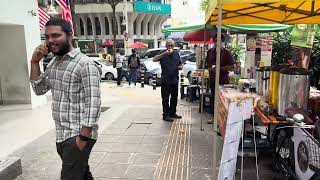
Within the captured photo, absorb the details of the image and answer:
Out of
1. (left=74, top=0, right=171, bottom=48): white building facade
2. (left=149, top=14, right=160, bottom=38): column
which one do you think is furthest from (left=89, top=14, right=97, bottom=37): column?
(left=149, top=14, right=160, bottom=38): column

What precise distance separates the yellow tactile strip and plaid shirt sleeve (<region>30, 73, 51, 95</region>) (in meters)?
2.04

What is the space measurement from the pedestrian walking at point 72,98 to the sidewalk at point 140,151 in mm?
1816

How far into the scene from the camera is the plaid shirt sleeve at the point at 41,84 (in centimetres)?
297

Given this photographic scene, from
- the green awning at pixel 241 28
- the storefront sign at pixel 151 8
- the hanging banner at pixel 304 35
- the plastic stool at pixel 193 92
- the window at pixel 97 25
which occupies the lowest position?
the plastic stool at pixel 193 92

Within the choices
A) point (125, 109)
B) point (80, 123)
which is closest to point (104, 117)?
point (125, 109)

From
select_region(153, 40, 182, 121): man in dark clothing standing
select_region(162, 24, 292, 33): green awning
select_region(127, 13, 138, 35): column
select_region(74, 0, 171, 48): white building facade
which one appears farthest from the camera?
select_region(127, 13, 138, 35): column

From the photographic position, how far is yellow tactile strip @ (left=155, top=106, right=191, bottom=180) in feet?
14.7

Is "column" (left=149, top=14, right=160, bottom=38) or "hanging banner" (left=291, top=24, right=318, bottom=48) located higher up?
"column" (left=149, top=14, right=160, bottom=38)

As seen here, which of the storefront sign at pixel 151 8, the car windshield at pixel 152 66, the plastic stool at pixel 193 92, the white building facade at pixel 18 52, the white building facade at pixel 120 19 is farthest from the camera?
the white building facade at pixel 120 19

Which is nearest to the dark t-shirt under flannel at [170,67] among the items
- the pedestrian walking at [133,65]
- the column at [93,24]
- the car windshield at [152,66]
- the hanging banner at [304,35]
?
the hanging banner at [304,35]

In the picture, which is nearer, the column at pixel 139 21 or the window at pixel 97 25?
the column at pixel 139 21

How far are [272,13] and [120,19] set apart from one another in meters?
36.3

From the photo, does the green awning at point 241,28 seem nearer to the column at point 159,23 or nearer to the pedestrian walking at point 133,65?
the pedestrian walking at point 133,65

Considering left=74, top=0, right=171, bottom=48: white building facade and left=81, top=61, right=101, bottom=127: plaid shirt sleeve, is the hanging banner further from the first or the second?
left=74, top=0, right=171, bottom=48: white building facade
